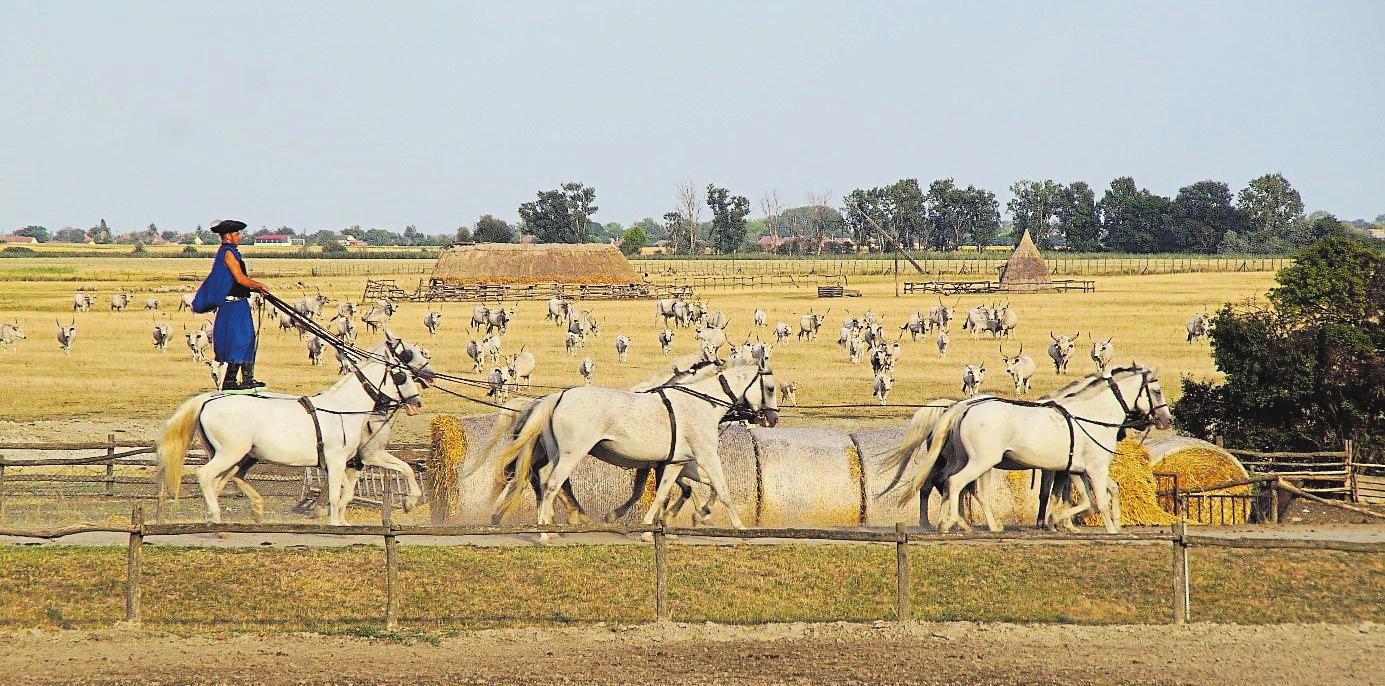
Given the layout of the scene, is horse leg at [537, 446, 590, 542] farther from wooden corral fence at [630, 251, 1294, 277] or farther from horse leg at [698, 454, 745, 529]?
wooden corral fence at [630, 251, 1294, 277]

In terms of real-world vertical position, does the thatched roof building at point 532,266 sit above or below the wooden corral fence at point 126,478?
above

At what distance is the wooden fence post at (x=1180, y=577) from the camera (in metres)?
12.8

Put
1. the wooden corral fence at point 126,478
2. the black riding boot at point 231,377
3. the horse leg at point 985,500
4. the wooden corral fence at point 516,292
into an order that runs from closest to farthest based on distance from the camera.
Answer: the horse leg at point 985,500 → the black riding boot at point 231,377 → the wooden corral fence at point 126,478 → the wooden corral fence at point 516,292

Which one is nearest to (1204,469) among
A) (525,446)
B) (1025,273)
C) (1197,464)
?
(1197,464)

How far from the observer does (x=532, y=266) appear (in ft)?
291

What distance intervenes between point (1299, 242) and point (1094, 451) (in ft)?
474

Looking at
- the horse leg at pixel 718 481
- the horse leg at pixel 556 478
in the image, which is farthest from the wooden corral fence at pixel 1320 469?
the horse leg at pixel 556 478

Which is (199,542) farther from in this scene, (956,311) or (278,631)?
(956,311)

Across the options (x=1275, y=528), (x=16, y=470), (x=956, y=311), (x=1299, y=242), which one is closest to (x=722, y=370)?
(x=1275, y=528)

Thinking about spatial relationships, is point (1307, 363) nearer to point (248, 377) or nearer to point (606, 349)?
point (248, 377)

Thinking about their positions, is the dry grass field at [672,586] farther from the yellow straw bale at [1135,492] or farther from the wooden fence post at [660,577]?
the yellow straw bale at [1135,492]

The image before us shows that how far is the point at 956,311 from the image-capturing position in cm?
6762

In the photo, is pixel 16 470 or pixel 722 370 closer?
pixel 722 370

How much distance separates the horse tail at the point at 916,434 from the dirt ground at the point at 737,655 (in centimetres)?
400
